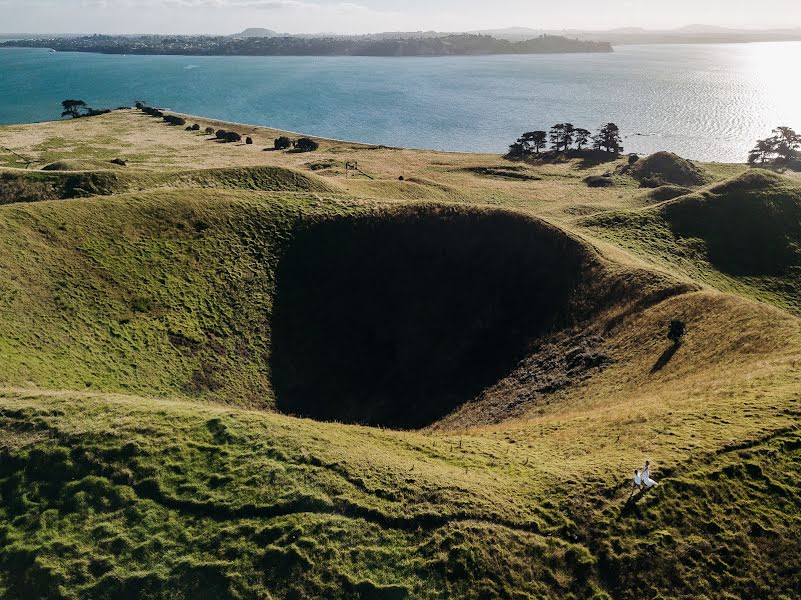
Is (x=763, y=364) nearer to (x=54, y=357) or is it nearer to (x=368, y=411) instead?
(x=368, y=411)

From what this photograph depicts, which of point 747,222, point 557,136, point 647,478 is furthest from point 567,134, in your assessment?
point 647,478

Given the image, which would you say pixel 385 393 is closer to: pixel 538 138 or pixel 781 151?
pixel 538 138

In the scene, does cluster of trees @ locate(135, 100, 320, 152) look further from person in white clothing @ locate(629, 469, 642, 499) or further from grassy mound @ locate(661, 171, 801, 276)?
person in white clothing @ locate(629, 469, 642, 499)

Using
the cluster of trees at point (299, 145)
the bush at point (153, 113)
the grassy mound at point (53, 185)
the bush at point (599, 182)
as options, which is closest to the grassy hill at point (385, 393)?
the grassy mound at point (53, 185)

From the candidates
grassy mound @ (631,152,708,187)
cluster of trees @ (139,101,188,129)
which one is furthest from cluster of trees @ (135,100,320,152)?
grassy mound @ (631,152,708,187)

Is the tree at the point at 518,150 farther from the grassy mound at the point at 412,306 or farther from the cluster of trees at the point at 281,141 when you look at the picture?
the grassy mound at the point at 412,306

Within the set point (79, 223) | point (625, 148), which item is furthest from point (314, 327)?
point (625, 148)
